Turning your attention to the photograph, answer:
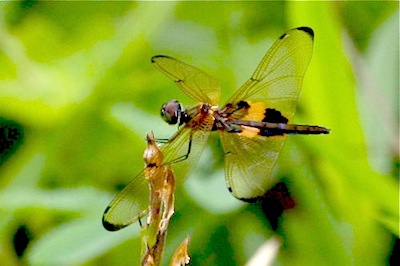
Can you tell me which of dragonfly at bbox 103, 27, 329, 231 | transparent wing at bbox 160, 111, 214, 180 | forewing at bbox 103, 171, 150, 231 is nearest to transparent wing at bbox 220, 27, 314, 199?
dragonfly at bbox 103, 27, 329, 231

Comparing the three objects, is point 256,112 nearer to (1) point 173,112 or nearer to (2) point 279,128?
(2) point 279,128

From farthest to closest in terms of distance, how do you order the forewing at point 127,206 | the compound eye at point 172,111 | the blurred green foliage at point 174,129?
the blurred green foliage at point 174,129
the compound eye at point 172,111
the forewing at point 127,206

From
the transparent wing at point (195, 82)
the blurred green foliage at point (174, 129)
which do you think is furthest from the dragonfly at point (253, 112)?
the blurred green foliage at point (174, 129)

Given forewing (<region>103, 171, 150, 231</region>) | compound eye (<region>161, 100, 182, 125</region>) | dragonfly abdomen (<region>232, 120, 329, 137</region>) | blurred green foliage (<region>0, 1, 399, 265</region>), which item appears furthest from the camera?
blurred green foliage (<region>0, 1, 399, 265</region>)

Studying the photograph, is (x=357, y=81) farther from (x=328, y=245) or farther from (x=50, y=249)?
(x=50, y=249)

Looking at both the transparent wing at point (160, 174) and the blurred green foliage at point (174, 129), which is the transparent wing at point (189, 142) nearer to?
the transparent wing at point (160, 174)

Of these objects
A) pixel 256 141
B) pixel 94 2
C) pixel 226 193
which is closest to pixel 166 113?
pixel 256 141

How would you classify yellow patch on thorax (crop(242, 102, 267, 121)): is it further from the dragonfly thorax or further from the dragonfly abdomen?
the dragonfly thorax
